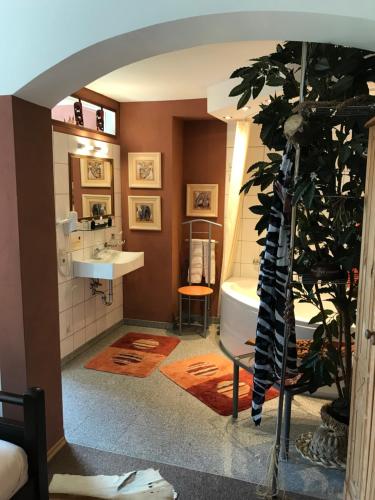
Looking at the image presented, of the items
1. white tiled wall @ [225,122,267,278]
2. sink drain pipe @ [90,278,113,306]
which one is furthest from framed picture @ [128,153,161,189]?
sink drain pipe @ [90,278,113,306]

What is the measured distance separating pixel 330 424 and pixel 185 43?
2.06 meters

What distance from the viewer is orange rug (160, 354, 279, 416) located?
301 centimetres

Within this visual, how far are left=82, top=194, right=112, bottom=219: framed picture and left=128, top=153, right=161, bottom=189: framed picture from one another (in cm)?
39

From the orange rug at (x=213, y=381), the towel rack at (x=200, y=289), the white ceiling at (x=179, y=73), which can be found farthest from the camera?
the towel rack at (x=200, y=289)

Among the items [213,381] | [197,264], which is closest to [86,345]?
[213,381]

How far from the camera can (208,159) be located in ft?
15.2

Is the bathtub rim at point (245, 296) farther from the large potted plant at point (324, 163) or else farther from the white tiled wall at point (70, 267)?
the white tiled wall at point (70, 267)

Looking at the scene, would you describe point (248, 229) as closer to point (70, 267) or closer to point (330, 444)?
point (70, 267)

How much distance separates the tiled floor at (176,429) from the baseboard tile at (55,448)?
0.28ft

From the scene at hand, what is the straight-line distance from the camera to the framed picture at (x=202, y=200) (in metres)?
4.64

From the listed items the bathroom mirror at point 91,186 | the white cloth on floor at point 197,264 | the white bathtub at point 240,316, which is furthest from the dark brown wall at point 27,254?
the white cloth on floor at point 197,264

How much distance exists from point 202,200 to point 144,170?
2.49 feet

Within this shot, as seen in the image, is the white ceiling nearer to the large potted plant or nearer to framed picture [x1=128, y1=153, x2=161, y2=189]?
framed picture [x1=128, y1=153, x2=161, y2=189]

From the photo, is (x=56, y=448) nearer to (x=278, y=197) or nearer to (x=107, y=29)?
(x=278, y=197)
